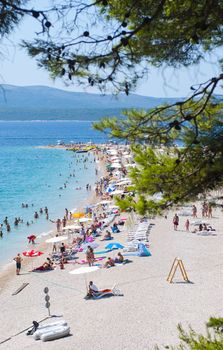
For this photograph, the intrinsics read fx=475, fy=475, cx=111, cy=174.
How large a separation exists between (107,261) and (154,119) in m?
14.1

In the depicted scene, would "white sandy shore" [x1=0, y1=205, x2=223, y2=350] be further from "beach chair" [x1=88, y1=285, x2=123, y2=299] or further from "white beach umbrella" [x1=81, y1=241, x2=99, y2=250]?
"white beach umbrella" [x1=81, y1=241, x2=99, y2=250]

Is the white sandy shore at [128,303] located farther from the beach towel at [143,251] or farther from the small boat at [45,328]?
the beach towel at [143,251]

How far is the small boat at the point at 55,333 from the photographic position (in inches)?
470

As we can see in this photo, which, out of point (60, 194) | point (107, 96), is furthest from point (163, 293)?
point (60, 194)

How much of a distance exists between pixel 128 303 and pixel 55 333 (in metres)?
2.74

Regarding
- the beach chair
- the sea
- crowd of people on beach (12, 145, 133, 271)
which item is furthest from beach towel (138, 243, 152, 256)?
the sea

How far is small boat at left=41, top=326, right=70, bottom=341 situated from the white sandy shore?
0.57ft

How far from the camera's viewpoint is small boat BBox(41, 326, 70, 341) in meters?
11.9

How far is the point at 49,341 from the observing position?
39.0 feet

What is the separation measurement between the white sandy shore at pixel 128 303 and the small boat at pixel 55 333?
0.17 m

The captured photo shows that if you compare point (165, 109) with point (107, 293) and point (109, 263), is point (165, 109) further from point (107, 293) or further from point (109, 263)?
point (109, 263)

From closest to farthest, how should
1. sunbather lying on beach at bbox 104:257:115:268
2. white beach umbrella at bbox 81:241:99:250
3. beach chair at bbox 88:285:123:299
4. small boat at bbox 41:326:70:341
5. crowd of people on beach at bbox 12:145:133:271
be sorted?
small boat at bbox 41:326:70:341
beach chair at bbox 88:285:123:299
sunbather lying on beach at bbox 104:257:115:268
crowd of people on beach at bbox 12:145:133:271
white beach umbrella at bbox 81:241:99:250

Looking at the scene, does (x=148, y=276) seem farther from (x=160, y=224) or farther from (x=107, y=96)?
(x=107, y=96)

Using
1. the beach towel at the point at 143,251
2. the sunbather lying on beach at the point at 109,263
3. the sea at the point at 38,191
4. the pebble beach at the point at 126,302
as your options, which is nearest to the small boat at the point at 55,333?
the pebble beach at the point at 126,302
